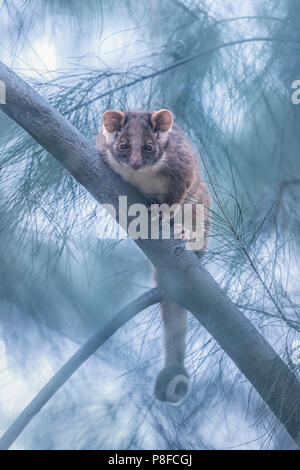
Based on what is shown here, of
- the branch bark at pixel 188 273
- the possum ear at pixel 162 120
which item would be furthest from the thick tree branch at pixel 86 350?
the possum ear at pixel 162 120

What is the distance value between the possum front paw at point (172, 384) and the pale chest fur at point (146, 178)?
0.47 meters

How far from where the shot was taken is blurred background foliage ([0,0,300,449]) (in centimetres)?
169

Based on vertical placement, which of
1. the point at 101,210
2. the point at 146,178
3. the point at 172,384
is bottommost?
the point at 172,384

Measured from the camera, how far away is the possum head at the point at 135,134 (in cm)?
167

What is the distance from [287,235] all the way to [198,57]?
0.56 metres

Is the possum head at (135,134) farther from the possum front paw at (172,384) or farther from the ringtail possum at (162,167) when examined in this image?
the possum front paw at (172,384)

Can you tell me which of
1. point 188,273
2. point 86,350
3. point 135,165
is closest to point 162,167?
point 135,165

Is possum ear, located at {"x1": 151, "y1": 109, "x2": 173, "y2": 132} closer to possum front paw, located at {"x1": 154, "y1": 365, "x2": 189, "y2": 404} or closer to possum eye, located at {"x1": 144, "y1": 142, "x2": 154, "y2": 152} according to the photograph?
possum eye, located at {"x1": 144, "y1": 142, "x2": 154, "y2": 152}

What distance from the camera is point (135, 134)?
172 centimetres

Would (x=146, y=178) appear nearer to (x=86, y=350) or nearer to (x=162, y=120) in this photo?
(x=162, y=120)

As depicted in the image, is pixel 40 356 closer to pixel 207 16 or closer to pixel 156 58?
pixel 156 58

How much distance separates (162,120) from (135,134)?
8 cm

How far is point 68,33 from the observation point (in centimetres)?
189

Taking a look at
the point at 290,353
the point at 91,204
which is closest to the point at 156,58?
the point at 91,204
